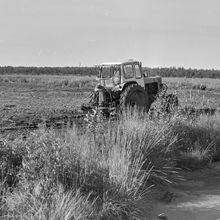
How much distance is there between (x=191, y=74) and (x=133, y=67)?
289 ft

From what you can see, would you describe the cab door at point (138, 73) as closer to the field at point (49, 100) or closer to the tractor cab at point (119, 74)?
the tractor cab at point (119, 74)

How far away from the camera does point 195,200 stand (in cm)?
702

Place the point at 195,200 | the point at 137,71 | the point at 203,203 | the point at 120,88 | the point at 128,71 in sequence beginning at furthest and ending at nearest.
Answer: the point at 137,71 → the point at 128,71 → the point at 120,88 → the point at 195,200 → the point at 203,203

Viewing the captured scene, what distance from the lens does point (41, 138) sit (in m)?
6.00

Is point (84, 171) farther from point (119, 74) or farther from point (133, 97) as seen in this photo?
point (119, 74)

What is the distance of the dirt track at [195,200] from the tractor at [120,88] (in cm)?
609

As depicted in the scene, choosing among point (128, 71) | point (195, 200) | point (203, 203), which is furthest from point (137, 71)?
point (203, 203)

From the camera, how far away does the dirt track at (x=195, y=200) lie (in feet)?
20.7

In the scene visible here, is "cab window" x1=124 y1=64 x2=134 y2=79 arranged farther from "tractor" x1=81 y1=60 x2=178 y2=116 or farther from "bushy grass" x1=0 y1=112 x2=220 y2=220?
"bushy grass" x1=0 y1=112 x2=220 y2=220

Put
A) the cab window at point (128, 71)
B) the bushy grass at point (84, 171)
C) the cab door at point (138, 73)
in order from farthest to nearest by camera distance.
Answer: the cab door at point (138, 73), the cab window at point (128, 71), the bushy grass at point (84, 171)

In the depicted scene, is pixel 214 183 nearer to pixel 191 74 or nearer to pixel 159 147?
pixel 159 147

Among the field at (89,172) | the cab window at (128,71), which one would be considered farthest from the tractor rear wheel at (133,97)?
the field at (89,172)

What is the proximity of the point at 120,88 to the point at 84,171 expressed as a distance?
365 inches

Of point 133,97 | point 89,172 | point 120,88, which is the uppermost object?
point 120,88
